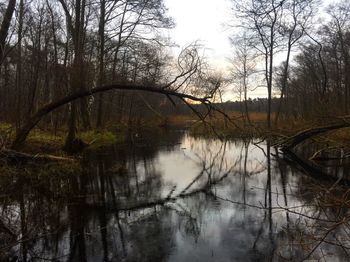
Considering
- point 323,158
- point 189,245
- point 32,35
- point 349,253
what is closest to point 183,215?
point 189,245

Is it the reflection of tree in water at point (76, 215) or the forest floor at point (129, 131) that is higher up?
the forest floor at point (129, 131)

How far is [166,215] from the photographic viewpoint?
771cm

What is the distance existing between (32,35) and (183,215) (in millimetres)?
15489

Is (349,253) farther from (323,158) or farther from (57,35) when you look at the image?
(57,35)

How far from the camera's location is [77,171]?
12203 mm

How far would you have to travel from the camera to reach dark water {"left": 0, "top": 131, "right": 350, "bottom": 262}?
18.4ft

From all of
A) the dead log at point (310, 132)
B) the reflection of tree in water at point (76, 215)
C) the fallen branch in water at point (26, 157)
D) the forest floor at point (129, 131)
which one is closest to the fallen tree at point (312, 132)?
the dead log at point (310, 132)

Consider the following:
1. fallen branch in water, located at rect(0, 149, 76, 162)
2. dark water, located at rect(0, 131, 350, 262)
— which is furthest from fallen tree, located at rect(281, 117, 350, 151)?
fallen branch in water, located at rect(0, 149, 76, 162)

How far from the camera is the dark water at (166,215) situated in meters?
5.59

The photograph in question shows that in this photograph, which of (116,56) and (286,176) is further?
(116,56)

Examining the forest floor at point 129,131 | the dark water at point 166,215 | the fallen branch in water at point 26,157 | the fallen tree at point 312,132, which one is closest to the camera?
the dark water at point 166,215

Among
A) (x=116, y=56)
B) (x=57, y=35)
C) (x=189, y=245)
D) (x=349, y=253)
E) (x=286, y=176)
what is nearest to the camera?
(x=349, y=253)

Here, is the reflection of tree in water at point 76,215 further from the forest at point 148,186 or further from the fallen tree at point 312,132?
the fallen tree at point 312,132

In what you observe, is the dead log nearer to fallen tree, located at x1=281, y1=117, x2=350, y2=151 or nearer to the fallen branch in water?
fallen tree, located at x1=281, y1=117, x2=350, y2=151
